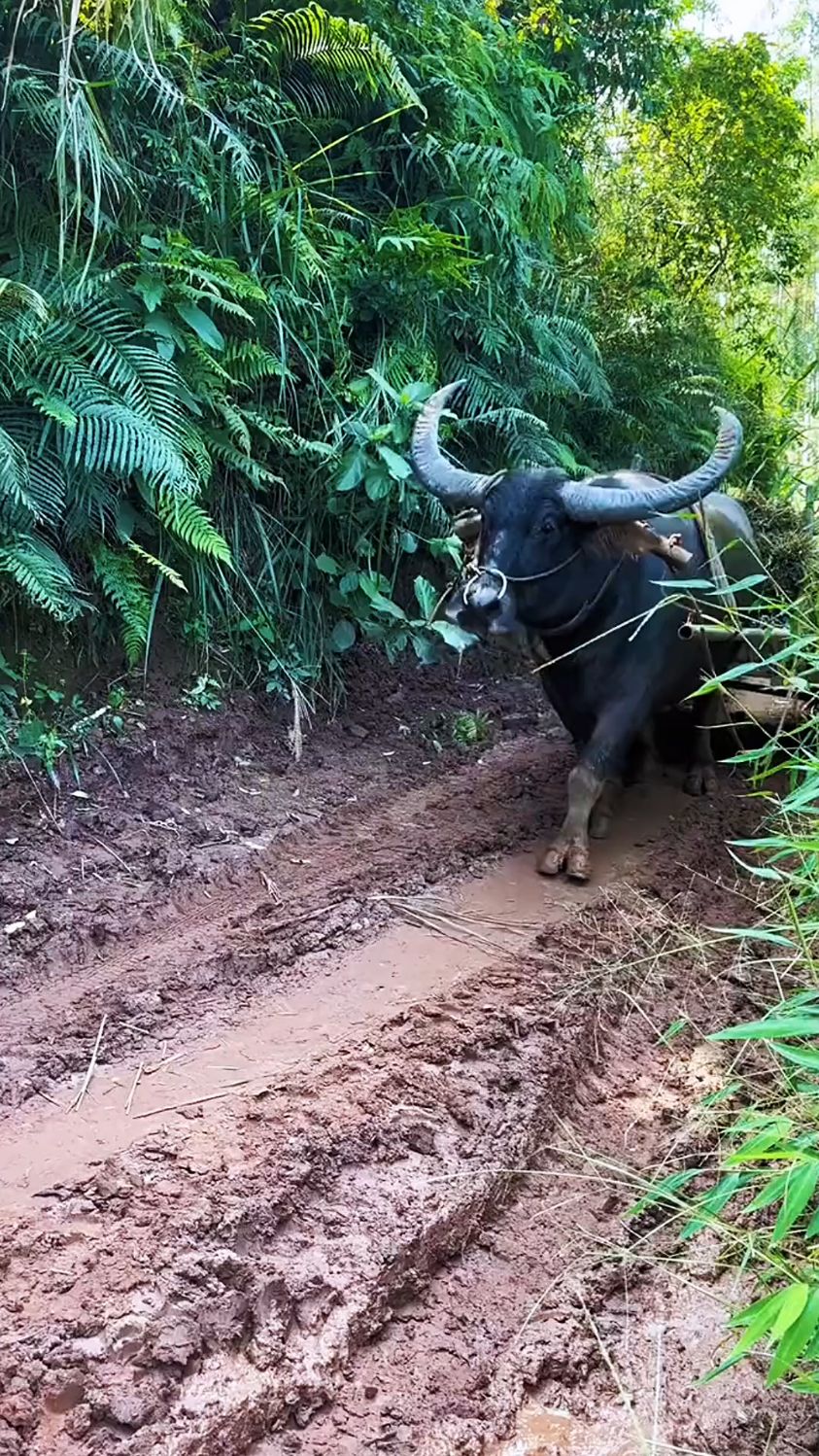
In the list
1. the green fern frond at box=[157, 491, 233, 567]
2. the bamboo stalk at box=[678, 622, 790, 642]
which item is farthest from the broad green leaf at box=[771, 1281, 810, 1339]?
the green fern frond at box=[157, 491, 233, 567]

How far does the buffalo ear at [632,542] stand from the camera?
13.3 ft

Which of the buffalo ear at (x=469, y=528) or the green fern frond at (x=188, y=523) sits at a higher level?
the buffalo ear at (x=469, y=528)

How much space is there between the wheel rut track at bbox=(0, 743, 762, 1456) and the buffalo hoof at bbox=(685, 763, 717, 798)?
201cm

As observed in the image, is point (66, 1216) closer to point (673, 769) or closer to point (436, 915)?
point (436, 915)

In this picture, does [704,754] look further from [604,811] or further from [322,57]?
[322,57]

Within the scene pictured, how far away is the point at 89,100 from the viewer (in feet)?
13.3

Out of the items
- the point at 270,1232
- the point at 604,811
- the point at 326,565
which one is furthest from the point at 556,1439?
the point at 326,565

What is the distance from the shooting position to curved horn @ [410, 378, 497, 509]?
4.20 m

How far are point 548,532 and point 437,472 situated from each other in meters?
0.63

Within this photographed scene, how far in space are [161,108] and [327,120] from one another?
1058 mm

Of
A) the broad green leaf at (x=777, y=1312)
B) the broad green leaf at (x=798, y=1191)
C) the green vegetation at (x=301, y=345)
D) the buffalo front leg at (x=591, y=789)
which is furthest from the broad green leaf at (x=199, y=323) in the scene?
the broad green leaf at (x=777, y=1312)

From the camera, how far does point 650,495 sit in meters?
3.92

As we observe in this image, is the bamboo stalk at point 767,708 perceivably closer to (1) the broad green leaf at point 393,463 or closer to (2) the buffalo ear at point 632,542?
(2) the buffalo ear at point 632,542

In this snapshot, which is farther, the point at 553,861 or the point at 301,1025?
the point at 553,861
